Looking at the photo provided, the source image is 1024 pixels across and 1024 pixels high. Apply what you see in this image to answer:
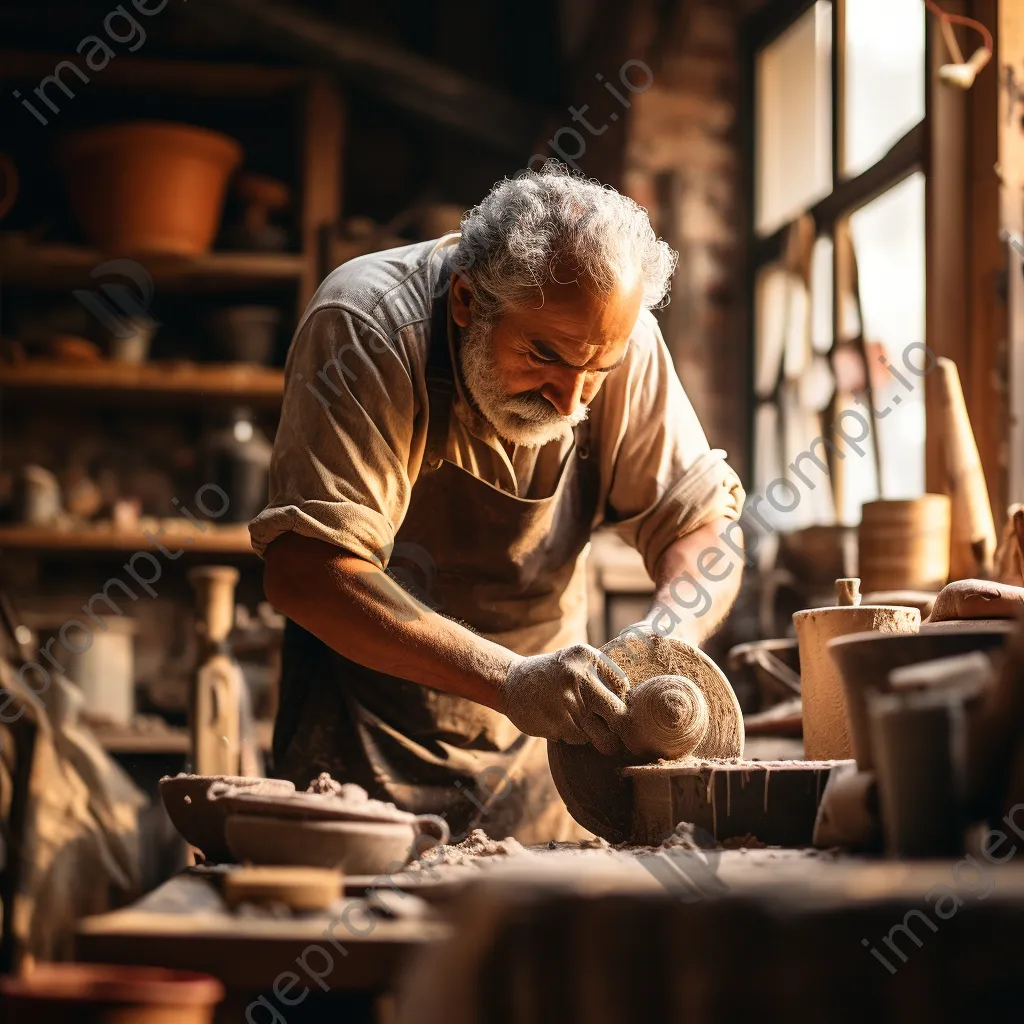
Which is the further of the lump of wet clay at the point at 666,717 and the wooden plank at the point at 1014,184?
the wooden plank at the point at 1014,184

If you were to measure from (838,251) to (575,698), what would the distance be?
9.61 feet

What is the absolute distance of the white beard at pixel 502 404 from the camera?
101 inches

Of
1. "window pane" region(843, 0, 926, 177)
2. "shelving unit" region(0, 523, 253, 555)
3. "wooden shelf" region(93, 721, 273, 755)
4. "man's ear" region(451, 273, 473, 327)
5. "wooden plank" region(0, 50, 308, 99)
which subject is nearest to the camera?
"man's ear" region(451, 273, 473, 327)

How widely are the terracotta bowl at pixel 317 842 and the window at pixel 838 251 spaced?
2.45 meters

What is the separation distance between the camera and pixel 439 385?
2662mm

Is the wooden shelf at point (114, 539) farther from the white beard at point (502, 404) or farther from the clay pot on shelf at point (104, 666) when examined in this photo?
the white beard at point (502, 404)

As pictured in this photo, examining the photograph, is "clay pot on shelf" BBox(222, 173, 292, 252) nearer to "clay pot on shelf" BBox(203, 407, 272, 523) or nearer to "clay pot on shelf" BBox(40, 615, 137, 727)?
"clay pot on shelf" BBox(203, 407, 272, 523)

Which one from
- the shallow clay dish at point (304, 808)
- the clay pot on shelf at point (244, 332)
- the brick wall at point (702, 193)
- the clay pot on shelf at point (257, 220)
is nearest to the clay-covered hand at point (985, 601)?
the shallow clay dish at point (304, 808)

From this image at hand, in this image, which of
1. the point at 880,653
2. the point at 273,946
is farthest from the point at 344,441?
the point at 273,946

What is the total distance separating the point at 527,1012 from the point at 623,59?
16.5 ft

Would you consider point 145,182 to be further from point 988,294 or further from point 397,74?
point 988,294

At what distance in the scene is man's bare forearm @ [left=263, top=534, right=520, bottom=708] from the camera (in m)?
2.38

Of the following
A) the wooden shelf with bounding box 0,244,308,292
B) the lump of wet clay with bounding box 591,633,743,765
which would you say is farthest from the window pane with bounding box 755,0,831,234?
the lump of wet clay with bounding box 591,633,743,765

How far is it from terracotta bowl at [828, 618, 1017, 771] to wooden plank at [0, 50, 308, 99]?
5.11 m
